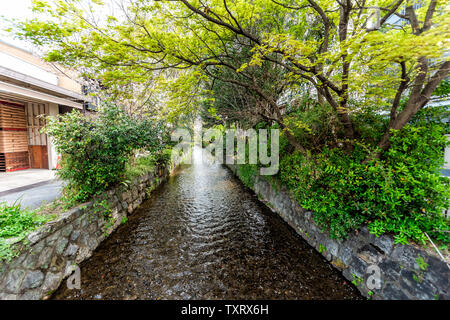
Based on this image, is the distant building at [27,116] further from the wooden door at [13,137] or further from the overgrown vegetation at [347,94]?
the overgrown vegetation at [347,94]

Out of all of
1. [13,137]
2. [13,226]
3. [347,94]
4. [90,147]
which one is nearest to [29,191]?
[90,147]

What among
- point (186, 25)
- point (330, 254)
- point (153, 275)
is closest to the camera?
point (153, 275)

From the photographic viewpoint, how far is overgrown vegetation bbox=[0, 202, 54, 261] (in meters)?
2.16

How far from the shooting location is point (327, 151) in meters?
3.93

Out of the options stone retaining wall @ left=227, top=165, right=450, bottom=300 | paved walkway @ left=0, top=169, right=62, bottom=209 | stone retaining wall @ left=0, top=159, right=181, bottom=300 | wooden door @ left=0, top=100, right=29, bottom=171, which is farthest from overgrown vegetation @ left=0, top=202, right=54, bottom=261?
wooden door @ left=0, top=100, right=29, bottom=171

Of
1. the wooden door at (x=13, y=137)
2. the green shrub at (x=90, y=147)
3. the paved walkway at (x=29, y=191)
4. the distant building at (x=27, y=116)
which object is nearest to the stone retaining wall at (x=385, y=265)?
the green shrub at (x=90, y=147)

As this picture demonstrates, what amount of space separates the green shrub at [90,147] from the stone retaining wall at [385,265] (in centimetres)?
533

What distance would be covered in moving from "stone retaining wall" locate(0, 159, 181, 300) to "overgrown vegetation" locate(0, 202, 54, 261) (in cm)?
9

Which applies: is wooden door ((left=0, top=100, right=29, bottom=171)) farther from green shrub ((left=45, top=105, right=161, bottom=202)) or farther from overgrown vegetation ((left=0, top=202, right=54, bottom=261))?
overgrown vegetation ((left=0, top=202, right=54, bottom=261))

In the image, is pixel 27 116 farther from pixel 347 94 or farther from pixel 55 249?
pixel 347 94

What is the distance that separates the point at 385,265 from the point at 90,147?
6.24m
